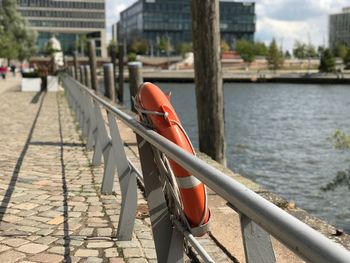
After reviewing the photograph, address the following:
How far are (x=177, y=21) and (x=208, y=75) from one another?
13942 cm

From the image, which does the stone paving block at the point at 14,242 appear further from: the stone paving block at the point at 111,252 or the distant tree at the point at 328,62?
the distant tree at the point at 328,62

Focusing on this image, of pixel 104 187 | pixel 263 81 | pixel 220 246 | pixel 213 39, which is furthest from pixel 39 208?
pixel 263 81

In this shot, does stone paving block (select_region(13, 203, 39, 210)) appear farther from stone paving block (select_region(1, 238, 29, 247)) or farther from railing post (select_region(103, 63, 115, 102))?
railing post (select_region(103, 63, 115, 102))

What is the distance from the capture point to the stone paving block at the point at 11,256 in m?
3.49

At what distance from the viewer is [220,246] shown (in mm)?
3529

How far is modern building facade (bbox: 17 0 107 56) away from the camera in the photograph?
134 meters

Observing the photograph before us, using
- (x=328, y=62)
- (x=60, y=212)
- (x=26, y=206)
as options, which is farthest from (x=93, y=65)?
(x=328, y=62)

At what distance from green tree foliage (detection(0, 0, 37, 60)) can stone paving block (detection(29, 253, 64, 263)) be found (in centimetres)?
6283

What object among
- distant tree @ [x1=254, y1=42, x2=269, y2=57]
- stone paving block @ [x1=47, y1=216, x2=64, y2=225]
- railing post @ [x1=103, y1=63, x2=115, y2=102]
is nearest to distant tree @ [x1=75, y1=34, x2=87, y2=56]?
distant tree @ [x1=254, y1=42, x2=269, y2=57]

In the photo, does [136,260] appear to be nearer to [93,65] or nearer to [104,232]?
[104,232]

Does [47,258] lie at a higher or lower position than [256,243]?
lower

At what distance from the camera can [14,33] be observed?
246 ft

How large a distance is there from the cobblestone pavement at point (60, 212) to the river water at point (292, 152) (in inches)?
297

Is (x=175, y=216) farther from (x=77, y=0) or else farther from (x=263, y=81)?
(x=77, y=0)
